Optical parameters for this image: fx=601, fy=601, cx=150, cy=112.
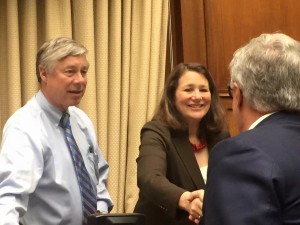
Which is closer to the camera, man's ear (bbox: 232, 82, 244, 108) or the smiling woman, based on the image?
man's ear (bbox: 232, 82, 244, 108)

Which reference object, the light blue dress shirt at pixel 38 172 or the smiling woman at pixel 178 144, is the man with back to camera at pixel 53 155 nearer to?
the light blue dress shirt at pixel 38 172

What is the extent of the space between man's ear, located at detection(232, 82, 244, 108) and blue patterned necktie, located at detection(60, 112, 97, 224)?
852 mm

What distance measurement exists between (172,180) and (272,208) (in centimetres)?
116

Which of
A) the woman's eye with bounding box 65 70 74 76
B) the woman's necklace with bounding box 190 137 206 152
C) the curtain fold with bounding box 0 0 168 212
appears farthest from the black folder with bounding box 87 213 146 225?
the curtain fold with bounding box 0 0 168 212

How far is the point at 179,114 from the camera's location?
265 cm

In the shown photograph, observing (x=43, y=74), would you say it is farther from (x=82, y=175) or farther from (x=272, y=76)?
(x=272, y=76)

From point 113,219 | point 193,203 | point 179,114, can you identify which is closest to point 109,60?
point 179,114

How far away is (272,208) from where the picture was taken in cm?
132

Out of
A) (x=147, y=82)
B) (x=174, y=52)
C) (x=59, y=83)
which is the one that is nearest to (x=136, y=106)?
(x=147, y=82)

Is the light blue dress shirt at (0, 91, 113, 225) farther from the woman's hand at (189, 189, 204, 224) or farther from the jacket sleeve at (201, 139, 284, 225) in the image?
the jacket sleeve at (201, 139, 284, 225)

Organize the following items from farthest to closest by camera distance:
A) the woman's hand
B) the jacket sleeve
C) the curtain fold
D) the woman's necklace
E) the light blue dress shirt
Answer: the curtain fold → the woman's necklace → the woman's hand → the light blue dress shirt → the jacket sleeve

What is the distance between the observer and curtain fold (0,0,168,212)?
121 inches

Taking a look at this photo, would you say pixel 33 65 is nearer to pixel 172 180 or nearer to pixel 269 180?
pixel 172 180

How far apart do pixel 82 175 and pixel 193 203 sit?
0.43 meters
